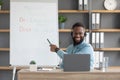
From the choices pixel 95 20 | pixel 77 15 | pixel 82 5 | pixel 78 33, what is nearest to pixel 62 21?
pixel 77 15

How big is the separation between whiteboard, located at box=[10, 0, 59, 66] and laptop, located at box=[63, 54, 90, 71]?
A: 2.10 m

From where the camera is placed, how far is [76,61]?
2748mm

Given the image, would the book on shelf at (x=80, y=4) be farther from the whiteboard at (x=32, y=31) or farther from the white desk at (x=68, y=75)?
the white desk at (x=68, y=75)

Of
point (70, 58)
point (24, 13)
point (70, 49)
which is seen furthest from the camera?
point (24, 13)

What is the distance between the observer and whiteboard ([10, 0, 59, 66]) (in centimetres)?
480

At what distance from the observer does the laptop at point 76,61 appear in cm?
274

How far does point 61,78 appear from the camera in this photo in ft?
9.05

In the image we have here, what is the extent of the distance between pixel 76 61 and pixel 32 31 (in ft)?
7.23

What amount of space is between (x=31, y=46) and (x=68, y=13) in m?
1.18

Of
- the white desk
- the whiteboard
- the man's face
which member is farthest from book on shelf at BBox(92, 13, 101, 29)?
the white desk

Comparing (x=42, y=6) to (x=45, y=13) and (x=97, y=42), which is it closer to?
(x=45, y=13)

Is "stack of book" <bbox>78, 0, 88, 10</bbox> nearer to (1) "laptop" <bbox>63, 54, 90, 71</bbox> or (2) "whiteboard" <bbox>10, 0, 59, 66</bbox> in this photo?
(2) "whiteboard" <bbox>10, 0, 59, 66</bbox>

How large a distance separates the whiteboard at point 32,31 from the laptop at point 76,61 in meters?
2.10

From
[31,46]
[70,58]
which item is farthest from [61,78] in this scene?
[31,46]
